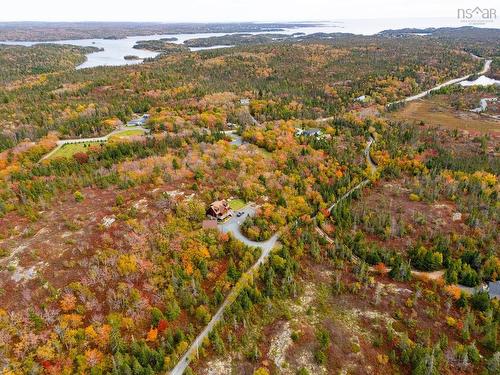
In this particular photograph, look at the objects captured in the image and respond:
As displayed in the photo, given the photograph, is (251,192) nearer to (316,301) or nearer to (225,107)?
(316,301)

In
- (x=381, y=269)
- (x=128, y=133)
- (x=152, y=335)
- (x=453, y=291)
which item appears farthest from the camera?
(x=128, y=133)

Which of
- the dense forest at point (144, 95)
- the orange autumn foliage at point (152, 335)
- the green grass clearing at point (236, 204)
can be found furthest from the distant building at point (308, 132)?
the orange autumn foliage at point (152, 335)

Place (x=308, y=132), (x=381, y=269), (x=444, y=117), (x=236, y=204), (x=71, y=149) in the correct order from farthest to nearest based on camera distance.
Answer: (x=444, y=117) → (x=308, y=132) → (x=71, y=149) → (x=236, y=204) → (x=381, y=269)

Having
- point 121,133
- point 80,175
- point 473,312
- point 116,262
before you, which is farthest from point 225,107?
point 473,312

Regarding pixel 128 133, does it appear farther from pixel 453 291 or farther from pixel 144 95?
pixel 453 291

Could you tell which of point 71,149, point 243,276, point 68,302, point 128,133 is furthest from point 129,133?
point 243,276

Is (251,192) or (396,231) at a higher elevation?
(251,192)
